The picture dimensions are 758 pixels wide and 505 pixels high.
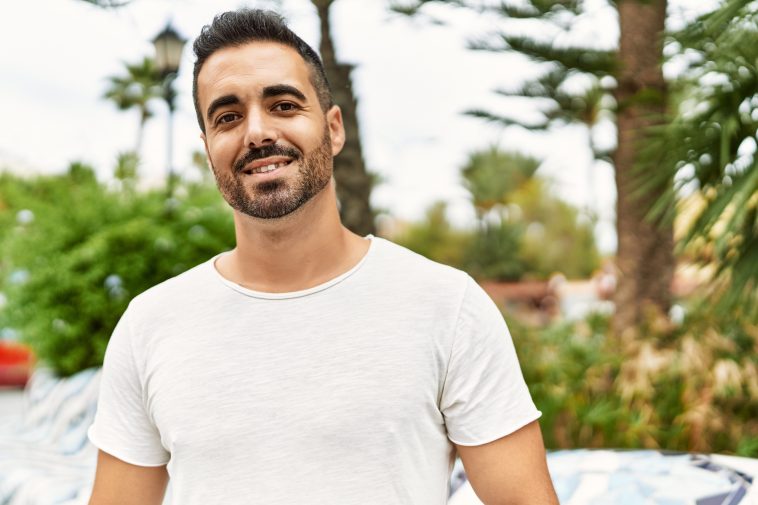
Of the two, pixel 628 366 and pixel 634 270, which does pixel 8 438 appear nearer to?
pixel 628 366

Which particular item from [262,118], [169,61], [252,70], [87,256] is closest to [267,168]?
[262,118]

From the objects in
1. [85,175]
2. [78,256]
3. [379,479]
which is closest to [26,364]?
[85,175]

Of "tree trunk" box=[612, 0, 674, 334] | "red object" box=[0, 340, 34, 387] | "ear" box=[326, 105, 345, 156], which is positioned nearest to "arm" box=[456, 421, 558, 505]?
"ear" box=[326, 105, 345, 156]

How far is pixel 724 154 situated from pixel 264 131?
349cm

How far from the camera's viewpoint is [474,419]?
4.84ft

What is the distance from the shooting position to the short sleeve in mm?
1471

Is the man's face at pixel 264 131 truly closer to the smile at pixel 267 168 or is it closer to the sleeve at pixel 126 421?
the smile at pixel 267 168

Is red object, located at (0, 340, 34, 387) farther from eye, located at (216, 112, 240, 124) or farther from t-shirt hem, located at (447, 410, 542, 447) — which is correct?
t-shirt hem, located at (447, 410, 542, 447)

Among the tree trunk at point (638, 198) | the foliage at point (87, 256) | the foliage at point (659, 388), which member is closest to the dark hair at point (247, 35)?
the foliage at point (659, 388)

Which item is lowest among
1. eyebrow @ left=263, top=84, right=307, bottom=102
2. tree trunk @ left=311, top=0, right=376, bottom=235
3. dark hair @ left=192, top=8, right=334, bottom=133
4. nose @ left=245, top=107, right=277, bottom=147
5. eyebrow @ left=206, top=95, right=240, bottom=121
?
tree trunk @ left=311, top=0, right=376, bottom=235

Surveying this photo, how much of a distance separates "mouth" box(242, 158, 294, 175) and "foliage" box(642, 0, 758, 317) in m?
3.11

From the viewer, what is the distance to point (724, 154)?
4.30 meters

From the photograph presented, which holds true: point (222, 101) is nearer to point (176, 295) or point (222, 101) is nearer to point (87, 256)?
point (176, 295)

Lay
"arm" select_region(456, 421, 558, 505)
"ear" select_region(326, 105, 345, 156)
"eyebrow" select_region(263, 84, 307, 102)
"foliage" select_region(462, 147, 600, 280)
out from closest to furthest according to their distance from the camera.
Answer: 1. "arm" select_region(456, 421, 558, 505)
2. "eyebrow" select_region(263, 84, 307, 102)
3. "ear" select_region(326, 105, 345, 156)
4. "foliage" select_region(462, 147, 600, 280)
